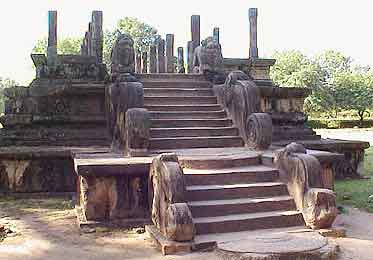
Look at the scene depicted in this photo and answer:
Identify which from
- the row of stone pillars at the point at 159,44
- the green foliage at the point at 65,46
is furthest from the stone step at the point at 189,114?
the green foliage at the point at 65,46

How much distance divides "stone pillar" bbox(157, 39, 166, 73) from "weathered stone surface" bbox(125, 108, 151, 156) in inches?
445

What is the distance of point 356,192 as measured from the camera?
26.4 feet

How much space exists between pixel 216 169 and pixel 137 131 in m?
1.23

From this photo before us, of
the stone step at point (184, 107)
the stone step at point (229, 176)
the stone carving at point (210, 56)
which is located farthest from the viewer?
the stone carving at point (210, 56)

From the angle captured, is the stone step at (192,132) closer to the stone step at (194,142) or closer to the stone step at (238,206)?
the stone step at (194,142)

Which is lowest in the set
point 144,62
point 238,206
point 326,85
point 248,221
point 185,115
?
point 248,221

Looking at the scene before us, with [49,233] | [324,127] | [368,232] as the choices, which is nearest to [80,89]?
[49,233]

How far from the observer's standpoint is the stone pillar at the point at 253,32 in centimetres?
1226

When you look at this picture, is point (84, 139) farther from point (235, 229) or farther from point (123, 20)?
point (123, 20)

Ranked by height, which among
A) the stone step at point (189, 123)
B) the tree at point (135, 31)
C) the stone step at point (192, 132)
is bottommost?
the stone step at point (192, 132)

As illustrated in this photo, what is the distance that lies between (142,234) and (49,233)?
42.1 inches

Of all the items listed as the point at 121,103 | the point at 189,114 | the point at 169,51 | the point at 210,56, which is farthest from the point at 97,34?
the point at 169,51

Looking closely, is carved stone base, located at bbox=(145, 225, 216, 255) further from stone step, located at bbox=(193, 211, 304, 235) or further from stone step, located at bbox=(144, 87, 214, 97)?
stone step, located at bbox=(144, 87, 214, 97)

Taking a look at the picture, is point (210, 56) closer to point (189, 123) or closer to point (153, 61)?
point (189, 123)
